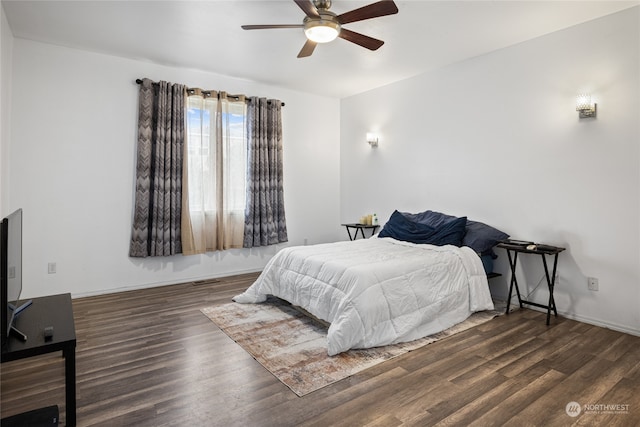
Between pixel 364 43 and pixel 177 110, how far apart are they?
2.55 m

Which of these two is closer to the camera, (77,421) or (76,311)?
(77,421)

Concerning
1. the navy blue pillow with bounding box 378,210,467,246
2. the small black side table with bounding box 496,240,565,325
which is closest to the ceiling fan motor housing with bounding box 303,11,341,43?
the navy blue pillow with bounding box 378,210,467,246

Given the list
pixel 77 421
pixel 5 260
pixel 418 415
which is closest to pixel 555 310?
pixel 418 415

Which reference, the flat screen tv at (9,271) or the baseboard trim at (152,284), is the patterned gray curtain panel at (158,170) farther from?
the flat screen tv at (9,271)

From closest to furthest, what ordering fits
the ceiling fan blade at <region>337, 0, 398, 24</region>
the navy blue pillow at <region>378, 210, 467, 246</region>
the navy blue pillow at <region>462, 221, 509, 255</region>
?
1. the ceiling fan blade at <region>337, 0, 398, 24</region>
2. the navy blue pillow at <region>462, 221, 509, 255</region>
3. the navy blue pillow at <region>378, 210, 467, 246</region>

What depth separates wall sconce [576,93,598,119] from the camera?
3215 millimetres

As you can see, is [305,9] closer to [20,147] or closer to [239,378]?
[239,378]

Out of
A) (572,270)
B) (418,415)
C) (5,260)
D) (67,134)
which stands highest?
(67,134)

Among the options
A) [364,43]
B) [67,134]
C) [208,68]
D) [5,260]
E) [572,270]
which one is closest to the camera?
[5,260]

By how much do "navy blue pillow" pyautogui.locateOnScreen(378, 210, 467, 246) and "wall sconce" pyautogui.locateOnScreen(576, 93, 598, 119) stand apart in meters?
1.41

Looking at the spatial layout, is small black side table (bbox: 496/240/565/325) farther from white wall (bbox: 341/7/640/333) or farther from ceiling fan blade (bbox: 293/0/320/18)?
ceiling fan blade (bbox: 293/0/320/18)

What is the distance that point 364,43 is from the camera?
3.08 meters

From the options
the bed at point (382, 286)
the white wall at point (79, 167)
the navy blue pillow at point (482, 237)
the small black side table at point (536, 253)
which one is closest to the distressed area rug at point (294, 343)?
the bed at point (382, 286)

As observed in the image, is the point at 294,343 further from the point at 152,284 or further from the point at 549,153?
the point at 549,153
